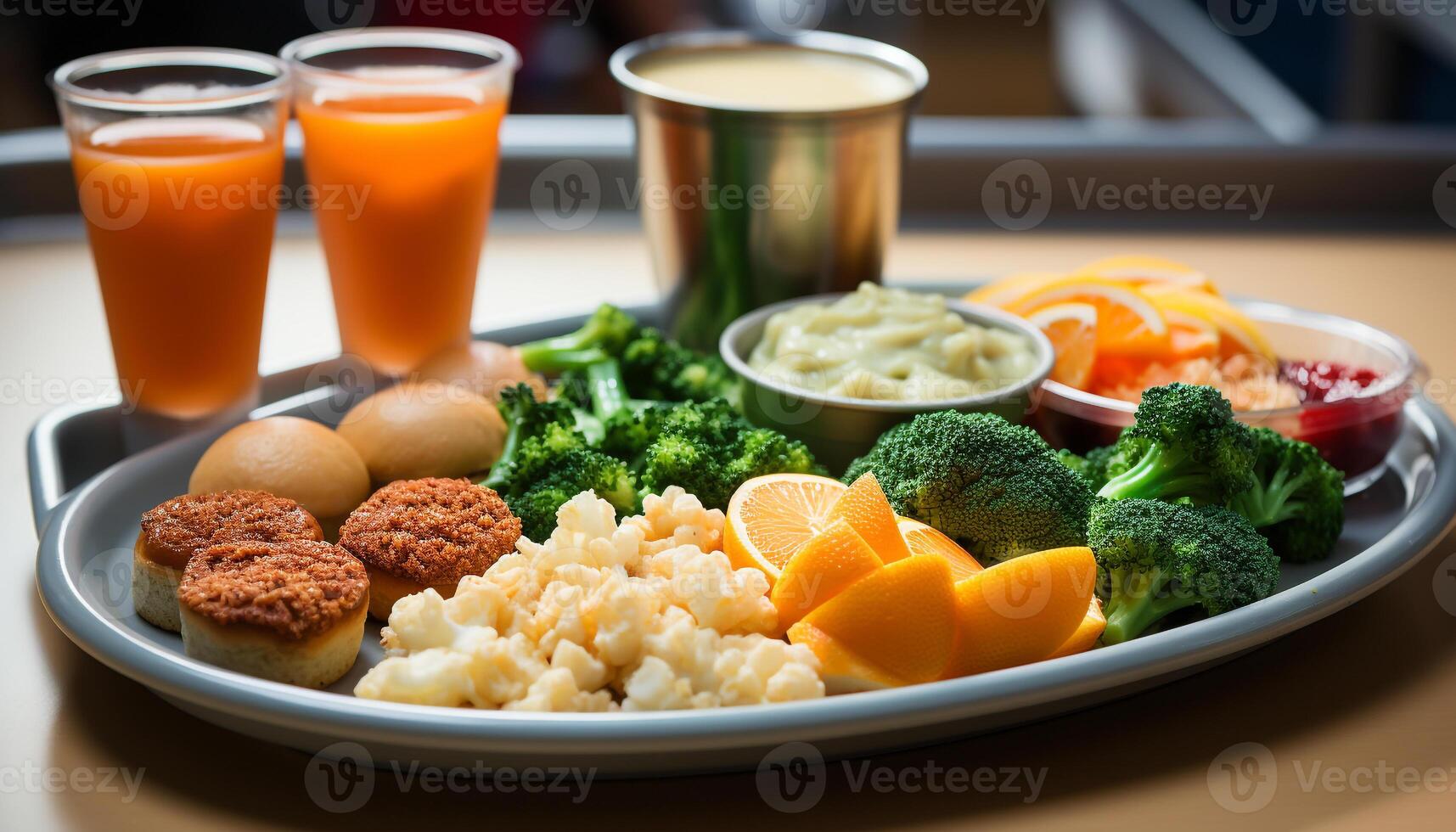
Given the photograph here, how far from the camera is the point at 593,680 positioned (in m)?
1.27

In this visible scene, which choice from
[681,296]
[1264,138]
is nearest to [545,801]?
[681,296]

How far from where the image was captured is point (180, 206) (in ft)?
5.92

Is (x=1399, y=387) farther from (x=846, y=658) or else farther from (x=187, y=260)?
(x=187, y=260)

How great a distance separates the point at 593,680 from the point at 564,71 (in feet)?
21.7

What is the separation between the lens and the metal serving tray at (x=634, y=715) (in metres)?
1.16

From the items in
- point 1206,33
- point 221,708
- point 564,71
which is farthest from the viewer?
point 564,71

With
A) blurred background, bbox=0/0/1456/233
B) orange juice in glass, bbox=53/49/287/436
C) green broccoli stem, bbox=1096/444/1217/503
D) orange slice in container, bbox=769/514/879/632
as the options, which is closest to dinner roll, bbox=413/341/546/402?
orange juice in glass, bbox=53/49/287/436

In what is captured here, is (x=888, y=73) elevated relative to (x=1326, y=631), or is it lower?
elevated

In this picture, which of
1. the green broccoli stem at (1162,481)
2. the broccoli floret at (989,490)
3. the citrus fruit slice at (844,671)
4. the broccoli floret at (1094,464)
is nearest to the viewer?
the citrus fruit slice at (844,671)

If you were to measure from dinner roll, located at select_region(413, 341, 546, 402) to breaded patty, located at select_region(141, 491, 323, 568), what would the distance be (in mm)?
462

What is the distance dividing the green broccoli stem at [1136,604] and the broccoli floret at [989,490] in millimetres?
88

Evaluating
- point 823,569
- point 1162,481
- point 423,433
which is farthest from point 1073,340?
point 423,433

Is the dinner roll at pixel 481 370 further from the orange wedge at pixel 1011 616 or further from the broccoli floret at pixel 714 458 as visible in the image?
the orange wedge at pixel 1011 616

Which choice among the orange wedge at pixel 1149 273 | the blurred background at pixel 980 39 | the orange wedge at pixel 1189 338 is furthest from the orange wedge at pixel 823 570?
the blurred background at pixel 980 39
